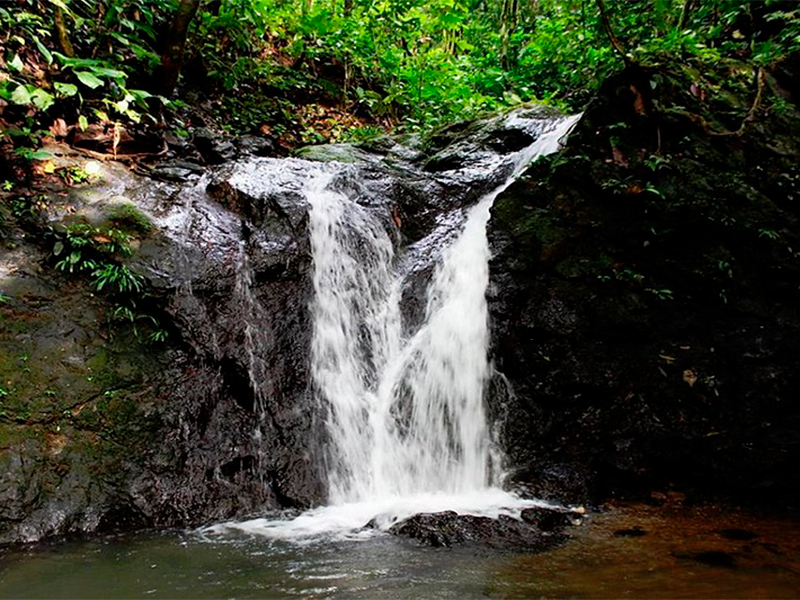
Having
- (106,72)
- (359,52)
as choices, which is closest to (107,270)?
(106,72)

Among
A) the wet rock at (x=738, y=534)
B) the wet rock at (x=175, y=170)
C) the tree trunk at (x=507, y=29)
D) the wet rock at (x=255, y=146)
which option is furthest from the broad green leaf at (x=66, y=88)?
the tree trunk at (x=507, y=29)

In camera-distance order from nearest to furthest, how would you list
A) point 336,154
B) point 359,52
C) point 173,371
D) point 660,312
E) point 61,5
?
point 173,371 → point 660,312 → point 61,5 → point 336,154 → point 359,52

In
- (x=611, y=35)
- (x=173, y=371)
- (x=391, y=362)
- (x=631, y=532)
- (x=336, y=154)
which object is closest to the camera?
(x=631, y=532)

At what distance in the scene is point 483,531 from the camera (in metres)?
4.02

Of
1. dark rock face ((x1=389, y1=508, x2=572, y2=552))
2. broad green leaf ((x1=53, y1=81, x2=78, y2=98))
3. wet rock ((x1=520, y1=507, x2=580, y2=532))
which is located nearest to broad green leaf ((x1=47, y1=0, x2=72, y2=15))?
broad green leaf ((x1=53, y1=81, x2=78, y2=98))

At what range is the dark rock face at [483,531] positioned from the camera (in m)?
3.88

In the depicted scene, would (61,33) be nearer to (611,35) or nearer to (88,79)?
(88,79)

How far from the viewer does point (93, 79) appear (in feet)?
19.6

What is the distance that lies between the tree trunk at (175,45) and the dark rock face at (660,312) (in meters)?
5.19

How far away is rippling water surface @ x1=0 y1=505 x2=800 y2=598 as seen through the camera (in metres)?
3.09

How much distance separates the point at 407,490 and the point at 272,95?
306 inches

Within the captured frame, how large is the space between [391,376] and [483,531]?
2.22 meters

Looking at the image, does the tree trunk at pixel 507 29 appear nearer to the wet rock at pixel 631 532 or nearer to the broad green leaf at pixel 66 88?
the broad green leaf at pixel 66 88

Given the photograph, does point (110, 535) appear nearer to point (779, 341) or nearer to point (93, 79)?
point (93, 79)
